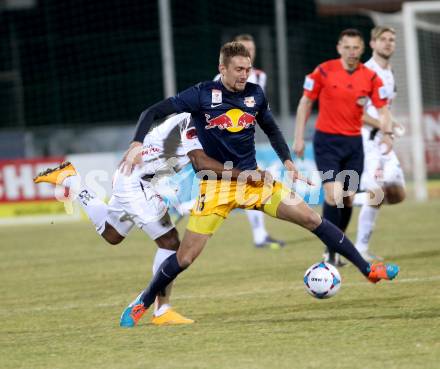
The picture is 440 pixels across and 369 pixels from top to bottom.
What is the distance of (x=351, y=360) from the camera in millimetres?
5469

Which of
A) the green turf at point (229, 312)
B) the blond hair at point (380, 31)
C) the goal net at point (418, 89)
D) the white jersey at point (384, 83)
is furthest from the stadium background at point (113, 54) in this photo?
the blond hair at point (380, 31)

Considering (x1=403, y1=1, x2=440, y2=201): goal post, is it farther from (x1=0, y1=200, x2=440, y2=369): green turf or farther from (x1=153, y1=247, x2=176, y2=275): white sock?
(x1=153, y1=247, x2=176, y2=275): white sock

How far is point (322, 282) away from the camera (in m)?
7.08

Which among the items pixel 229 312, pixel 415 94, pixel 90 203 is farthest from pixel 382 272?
pixel 415 94

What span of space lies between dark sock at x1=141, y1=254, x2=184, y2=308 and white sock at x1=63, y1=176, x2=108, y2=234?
112cm

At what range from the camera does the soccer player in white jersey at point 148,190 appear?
739 cm

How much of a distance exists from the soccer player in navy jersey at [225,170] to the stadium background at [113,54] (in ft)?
48.6

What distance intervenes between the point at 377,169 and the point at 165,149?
306cm

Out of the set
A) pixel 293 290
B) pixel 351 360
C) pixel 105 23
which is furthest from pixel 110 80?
pixel 351 360

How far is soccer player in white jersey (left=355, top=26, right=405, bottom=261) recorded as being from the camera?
10188mm

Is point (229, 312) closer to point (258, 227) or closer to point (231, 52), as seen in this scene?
point (231, 52)

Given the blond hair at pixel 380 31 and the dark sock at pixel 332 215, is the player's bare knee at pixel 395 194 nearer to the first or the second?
the dark sock at pixel 332 215

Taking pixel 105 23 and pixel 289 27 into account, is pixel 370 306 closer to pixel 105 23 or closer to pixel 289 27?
pixel 289 27

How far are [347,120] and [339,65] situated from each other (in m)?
0.54
